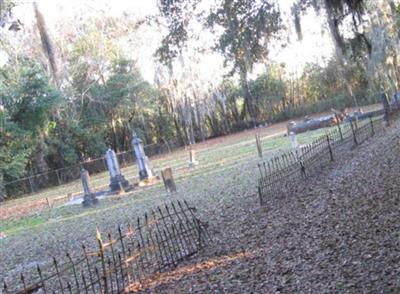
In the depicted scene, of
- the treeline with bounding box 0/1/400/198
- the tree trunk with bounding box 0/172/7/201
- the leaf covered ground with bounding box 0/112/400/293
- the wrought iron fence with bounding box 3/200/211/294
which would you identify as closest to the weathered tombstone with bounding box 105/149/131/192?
the treeline with bounding box 0/1/400/198

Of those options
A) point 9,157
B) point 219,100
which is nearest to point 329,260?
point 9,157

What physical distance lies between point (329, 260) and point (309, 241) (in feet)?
3.17

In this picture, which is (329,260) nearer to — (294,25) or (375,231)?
(375,231)

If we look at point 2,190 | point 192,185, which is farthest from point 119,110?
point 192,185

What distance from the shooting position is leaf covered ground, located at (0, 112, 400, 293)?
5.41m

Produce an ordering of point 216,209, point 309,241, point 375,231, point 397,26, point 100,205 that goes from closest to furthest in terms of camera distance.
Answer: point 375,231 → point 309,241 → point 216,209 → point 100,205 → point 397,26

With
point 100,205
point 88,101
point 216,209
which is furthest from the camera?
point 88,101

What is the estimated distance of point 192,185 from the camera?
16.5m

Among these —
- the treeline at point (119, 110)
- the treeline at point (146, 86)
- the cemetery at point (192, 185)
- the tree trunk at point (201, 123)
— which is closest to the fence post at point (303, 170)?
the cemetery at point (192, 185)

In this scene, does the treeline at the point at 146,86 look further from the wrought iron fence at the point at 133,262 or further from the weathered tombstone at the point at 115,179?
the wrought iron fence at the point at 133,262

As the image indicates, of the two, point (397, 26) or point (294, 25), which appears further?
point (397, 26)

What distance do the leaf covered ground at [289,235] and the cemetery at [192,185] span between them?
3 cm

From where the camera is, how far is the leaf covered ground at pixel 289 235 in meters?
5.41

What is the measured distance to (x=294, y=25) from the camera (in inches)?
504
